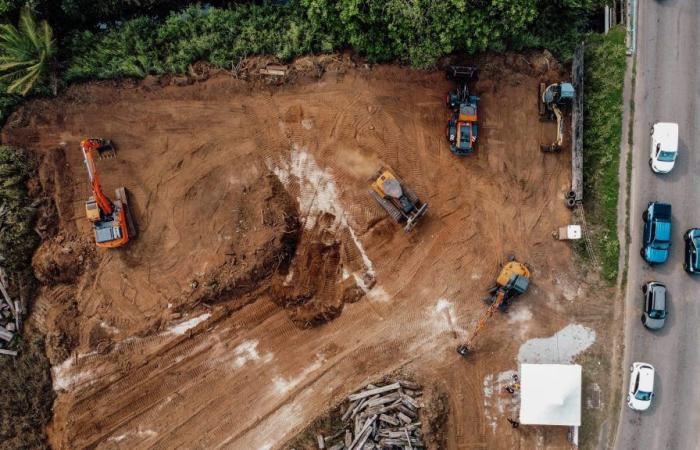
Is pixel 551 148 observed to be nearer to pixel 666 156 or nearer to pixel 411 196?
pixel 666 156

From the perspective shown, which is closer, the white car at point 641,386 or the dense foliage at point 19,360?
the white car at point 641,386

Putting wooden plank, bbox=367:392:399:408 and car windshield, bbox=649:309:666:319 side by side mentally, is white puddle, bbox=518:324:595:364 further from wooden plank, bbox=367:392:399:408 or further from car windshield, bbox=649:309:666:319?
wooden plank, bbox=367:392:399:408

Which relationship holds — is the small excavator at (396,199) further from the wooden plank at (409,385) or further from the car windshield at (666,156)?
the car windshield at (666,156)

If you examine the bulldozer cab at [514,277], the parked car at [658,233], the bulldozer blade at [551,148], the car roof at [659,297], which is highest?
the bulldozer blade at [551,148]

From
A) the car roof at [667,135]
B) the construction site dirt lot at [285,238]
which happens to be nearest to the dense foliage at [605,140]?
the construction site dirt lot at [285,238]

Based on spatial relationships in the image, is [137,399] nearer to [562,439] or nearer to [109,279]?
[109,279]

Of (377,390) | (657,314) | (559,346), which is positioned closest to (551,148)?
(657,314)

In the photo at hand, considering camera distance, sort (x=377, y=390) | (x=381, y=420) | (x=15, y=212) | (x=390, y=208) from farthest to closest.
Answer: (x=390, y=208) → (x=15, y=212) → (x=377, y=390) → (x=381, y=420)
